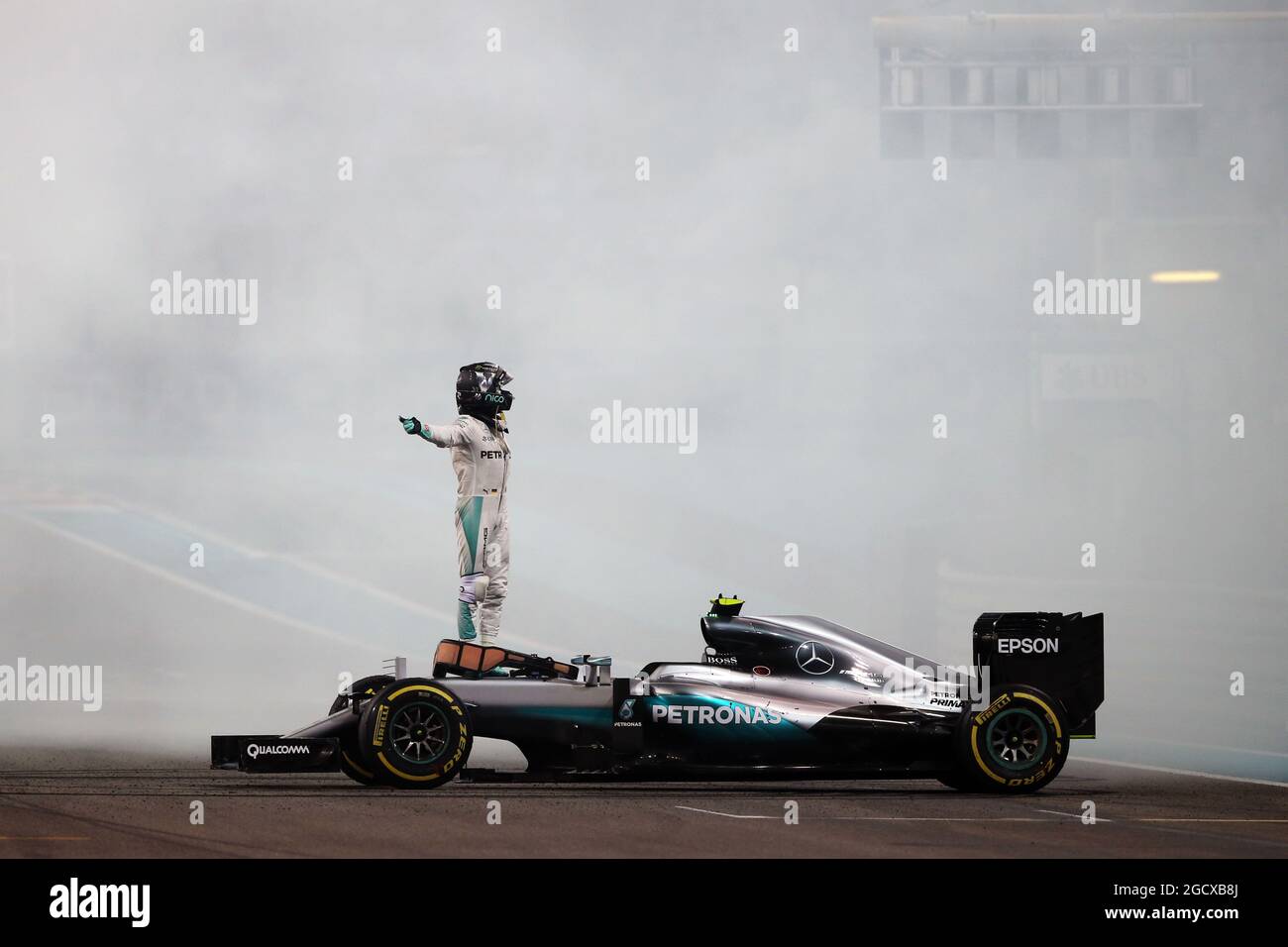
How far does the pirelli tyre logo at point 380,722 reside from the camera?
10992 mm

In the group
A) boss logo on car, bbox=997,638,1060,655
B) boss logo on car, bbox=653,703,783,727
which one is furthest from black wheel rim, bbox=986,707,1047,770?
boss logo on car, bbox=653,703,783,727

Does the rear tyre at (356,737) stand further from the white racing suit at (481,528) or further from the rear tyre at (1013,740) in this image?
the rear tyre at (1013,740)

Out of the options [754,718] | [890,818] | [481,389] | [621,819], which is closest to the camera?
[621,819]

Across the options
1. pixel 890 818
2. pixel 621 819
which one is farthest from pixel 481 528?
pixel 890 818

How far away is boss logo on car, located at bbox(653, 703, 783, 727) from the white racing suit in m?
2.70

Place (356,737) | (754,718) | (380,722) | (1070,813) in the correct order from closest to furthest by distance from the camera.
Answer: (1070,813) < (380,722) < (754,718) < (356,737)

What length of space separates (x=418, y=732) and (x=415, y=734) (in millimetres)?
26

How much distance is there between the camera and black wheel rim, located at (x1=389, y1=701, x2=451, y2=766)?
11031 millimetres

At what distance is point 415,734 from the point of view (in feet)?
36.3

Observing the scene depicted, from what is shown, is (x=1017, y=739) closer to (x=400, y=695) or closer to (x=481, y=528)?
(x=400, y=695)

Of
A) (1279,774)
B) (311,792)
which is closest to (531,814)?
→ (311,792)

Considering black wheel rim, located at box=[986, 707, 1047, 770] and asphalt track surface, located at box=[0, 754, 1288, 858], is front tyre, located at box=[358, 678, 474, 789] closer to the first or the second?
asphalt track surface, located at box=[0, 754, 1288, 858]

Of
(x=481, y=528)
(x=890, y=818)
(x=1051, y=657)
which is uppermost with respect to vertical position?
(x=481, y=528)
